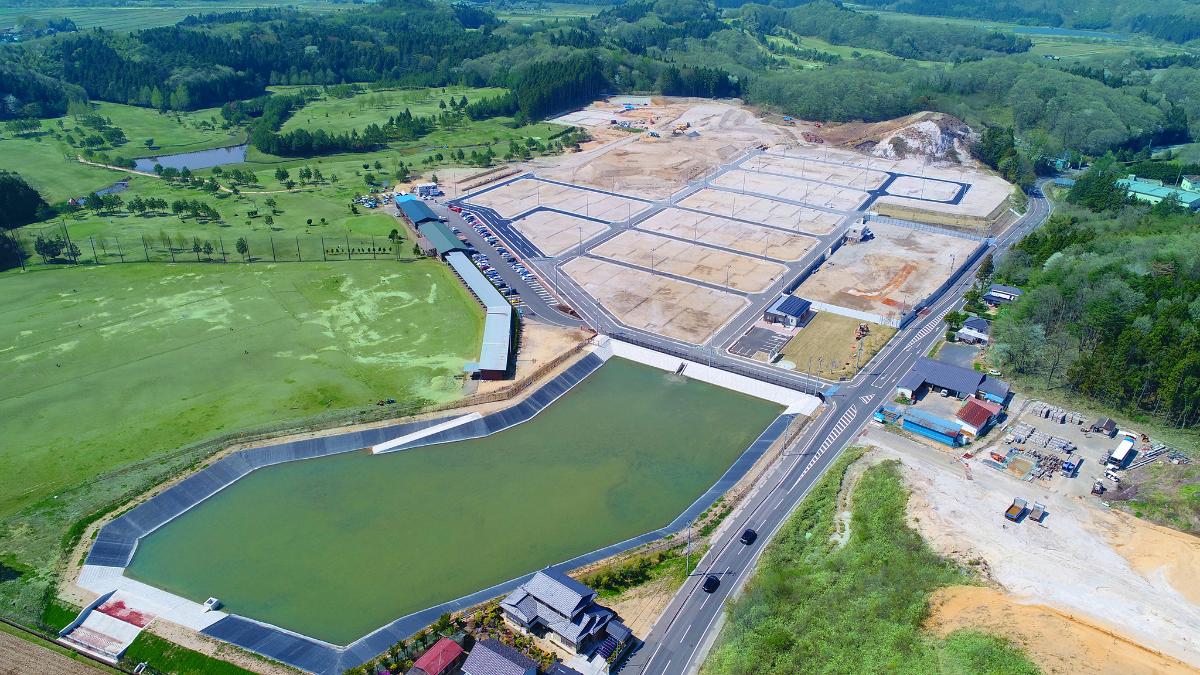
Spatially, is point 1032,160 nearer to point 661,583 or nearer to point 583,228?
point 583,228

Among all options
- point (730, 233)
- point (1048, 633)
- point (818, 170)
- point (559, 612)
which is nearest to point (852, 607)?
point (1048, 633)

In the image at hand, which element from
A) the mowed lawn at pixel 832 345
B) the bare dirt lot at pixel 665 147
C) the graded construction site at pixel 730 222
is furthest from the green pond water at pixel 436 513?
the bare dirt lot at pixel 665 147

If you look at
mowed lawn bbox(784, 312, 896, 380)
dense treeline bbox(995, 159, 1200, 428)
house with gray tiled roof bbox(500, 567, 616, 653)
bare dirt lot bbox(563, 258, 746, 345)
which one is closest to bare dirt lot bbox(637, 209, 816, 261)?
bare dirt lot bbox(563, 258, 746, 345)

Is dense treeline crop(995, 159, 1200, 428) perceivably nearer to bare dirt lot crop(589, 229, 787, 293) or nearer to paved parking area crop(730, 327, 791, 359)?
paved parking area crop(730, 327, 791, 359)

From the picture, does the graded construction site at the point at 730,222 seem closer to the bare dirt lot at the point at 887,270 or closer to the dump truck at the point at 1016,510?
the bare dirt lot at the point at 887,270

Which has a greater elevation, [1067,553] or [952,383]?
[1067,553]

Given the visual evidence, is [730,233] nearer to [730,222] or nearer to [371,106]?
[730,222]

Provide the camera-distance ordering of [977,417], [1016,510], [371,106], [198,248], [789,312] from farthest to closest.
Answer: [371,106] < [198,248] < [789,312] < [977,417] < [1016,510]

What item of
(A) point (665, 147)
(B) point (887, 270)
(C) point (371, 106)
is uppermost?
(B) point (887, 270)
